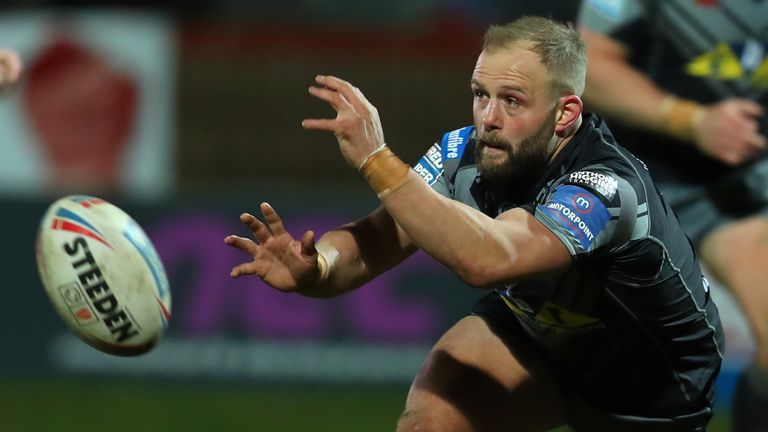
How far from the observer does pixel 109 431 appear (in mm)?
7594

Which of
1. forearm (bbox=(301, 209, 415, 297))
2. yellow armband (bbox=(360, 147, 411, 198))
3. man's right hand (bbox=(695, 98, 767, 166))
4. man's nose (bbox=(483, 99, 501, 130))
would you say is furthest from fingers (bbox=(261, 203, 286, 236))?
man's right hand (bbox=(695, 98, 767, 166))

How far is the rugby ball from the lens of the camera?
15.3ft

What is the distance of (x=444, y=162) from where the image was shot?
4688 mm

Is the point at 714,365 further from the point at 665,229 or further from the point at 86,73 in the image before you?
the point at 86,73

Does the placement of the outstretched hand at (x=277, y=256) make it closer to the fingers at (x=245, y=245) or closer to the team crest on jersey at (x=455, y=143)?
the fingers at (x=245, y=245)

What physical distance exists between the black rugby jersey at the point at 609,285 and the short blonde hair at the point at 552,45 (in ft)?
0.67

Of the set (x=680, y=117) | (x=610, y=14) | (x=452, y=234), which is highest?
(x=610, y=14)

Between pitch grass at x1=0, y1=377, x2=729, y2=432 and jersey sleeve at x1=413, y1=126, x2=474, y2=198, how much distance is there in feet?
11.0

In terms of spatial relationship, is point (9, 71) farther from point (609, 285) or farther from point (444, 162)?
point (609, 285)

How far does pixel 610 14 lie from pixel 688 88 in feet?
1.44

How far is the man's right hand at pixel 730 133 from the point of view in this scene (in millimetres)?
5242

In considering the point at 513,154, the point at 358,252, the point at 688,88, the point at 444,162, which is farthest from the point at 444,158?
the point at 688,88

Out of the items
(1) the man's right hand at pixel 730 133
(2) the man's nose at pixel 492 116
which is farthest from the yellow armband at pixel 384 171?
(1) the man's right hand at pixel 730 133

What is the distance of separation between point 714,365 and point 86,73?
21.4ft
